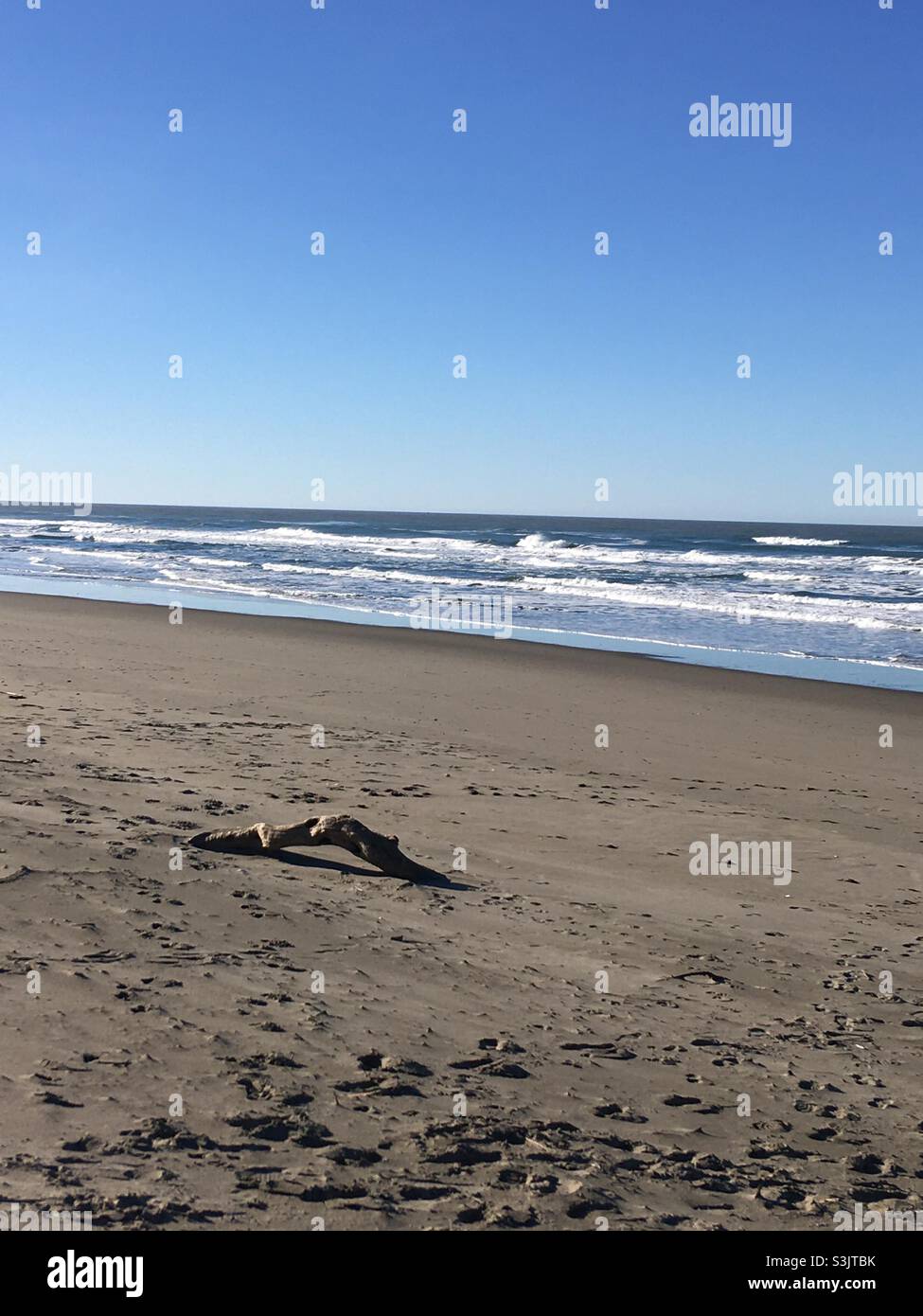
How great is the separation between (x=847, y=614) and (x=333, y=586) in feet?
51.2

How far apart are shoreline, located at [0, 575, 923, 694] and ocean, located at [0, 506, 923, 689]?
0.08 meters

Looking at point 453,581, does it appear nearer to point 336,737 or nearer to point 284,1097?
point 336,737

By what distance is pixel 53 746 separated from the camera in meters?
8.81

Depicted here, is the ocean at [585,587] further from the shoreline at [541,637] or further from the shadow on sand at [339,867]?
the shadow on sand at [339,867]

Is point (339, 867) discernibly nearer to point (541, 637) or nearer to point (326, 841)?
point (326, 841)

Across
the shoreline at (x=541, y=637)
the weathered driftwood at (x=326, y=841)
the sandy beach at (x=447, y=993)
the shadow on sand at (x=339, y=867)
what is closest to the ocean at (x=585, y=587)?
the shoreline at (x=541, y=637)

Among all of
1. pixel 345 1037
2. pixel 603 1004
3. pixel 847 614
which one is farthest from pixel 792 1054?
pixel 847 614

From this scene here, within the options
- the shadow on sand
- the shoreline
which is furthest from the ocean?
the shadow on sand

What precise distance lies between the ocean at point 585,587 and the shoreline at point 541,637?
8cm

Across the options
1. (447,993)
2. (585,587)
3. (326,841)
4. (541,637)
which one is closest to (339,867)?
(326,841)

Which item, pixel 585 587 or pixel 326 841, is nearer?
pixel 326 841

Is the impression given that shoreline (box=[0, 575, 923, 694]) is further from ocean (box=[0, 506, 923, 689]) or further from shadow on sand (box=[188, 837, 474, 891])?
shadow on sand (box=[188, 837, 474, 891])

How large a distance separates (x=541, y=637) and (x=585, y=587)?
46.5ft

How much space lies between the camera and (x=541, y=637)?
22.7m
